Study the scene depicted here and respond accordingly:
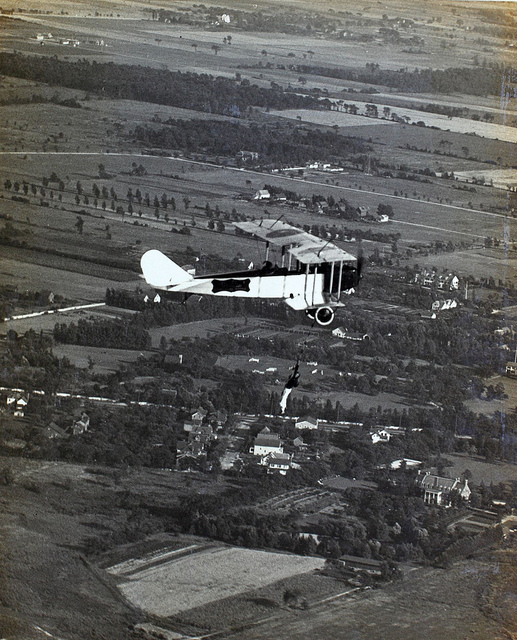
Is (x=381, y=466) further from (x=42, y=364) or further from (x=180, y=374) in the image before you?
(x=42, y=364)

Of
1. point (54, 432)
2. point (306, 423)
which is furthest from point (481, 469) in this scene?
point (54, 432)

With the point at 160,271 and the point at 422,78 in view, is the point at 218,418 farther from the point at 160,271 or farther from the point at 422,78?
the point at 422,78

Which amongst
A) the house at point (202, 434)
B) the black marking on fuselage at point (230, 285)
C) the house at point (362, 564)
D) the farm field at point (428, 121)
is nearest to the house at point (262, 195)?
the farm field at point (428, 121)

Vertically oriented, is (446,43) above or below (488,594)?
above

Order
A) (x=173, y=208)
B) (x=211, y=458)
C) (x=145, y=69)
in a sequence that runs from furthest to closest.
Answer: (x=145, y=69), (x=173, y=208), (x=211, y=458)

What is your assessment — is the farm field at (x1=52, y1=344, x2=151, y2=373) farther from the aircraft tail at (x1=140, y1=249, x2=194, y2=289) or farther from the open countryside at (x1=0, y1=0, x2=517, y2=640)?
the aircraft tail at (x1=140, y1=249, x2=194, y2=289)

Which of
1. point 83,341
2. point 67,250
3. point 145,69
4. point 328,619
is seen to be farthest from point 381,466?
point 145,69
